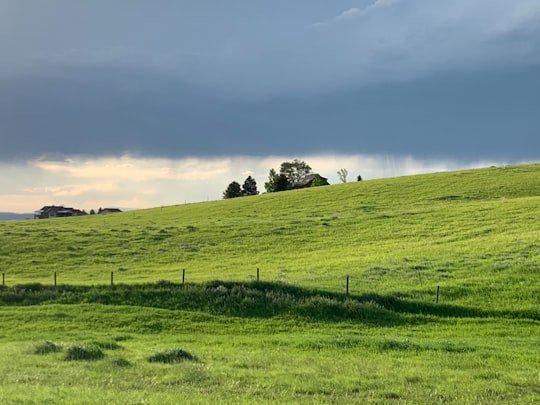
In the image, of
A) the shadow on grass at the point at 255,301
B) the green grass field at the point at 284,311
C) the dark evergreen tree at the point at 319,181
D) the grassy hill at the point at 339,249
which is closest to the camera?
the green grass field at the point at 284,311

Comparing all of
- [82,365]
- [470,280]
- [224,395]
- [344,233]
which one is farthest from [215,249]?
[224,395]

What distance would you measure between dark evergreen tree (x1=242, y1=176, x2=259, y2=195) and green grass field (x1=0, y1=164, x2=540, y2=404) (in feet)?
285

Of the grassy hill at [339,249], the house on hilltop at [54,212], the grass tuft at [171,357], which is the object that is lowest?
the grass tuft at [171,357]

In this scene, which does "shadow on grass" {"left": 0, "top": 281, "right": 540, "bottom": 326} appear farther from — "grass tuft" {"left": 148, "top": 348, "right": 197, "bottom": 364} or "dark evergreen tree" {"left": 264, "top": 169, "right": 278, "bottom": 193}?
"dark evergreen tree" {"left": 264, "top": 169, "right": 278, "bottom": 193}

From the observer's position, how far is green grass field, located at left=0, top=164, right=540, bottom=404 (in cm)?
1118

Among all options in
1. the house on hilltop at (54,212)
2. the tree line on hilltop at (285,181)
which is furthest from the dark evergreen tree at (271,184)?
the house on hilltop at (54,212)

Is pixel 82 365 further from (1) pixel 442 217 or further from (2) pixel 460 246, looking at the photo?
(1) pixel 442 217

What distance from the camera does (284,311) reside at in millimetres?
23188

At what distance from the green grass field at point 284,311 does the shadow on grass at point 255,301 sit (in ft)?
0.28

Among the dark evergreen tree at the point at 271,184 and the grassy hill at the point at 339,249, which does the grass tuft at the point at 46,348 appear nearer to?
the grassy hill at the point at 339,249

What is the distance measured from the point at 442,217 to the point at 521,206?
7868 mm

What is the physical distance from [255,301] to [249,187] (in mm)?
120842

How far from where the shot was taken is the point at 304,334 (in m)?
19.8

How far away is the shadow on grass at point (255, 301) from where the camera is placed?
74.7 feet
